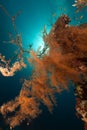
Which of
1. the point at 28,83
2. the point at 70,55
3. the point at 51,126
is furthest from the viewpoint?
the point at 51,126

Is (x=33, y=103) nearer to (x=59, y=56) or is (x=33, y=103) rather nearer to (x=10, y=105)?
(x=10, y=105)

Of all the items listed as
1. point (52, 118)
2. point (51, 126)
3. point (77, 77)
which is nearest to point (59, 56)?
point (77, 77)

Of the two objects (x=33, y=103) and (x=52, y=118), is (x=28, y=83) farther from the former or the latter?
(x=52, y=118)

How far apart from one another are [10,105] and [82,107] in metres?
2.52

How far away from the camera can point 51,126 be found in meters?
14.9

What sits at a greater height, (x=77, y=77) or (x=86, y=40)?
(x=86, y=40)

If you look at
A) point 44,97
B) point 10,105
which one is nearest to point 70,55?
point 44,97

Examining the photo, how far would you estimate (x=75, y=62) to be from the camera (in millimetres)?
4840

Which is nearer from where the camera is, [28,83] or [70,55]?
[70,55]

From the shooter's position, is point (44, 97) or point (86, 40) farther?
point (44, 97)

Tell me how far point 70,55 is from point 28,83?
1.77 meters

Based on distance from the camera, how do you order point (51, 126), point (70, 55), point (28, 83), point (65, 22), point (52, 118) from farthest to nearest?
point (52, 118)
point (51, 126)
point (28, 83)
point (65, 22)
point (70, 55)

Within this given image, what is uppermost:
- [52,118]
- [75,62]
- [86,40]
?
[86,40]

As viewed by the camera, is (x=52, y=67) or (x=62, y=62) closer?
(x=62, y=62)
